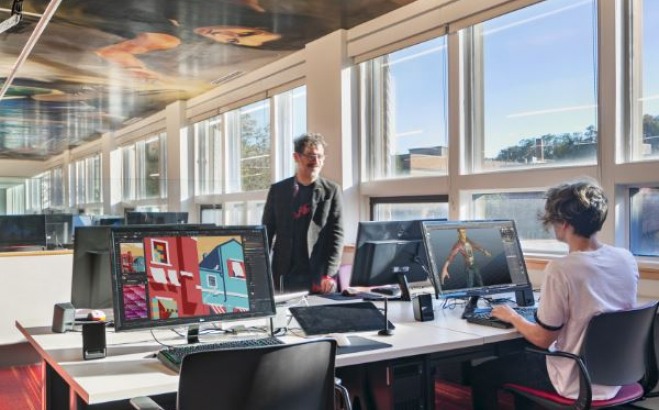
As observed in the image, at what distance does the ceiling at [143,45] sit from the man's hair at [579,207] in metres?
3.13

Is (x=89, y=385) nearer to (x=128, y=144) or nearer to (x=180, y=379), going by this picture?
(x=180, y=379)

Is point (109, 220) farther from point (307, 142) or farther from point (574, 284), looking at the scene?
point (574, 284)

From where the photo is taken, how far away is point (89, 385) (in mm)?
1687

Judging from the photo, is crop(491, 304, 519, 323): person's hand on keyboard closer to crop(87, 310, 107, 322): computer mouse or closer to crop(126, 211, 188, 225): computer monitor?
crop(87, 310, 107, 322): computer mouse

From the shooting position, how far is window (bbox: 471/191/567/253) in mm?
4023

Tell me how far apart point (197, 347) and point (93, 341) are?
1.15ft

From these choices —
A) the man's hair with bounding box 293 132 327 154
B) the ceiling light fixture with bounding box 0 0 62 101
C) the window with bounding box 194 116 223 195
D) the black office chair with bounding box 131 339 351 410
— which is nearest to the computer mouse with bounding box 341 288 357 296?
the man's hair with bounding box 293 132 327 154

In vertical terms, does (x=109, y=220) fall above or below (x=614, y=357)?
above

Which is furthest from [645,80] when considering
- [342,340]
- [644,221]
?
[342,340]

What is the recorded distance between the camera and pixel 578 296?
2.09 m

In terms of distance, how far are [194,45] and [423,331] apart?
4803 millimetres

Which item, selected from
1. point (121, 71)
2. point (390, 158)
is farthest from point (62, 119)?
point (390, 158)

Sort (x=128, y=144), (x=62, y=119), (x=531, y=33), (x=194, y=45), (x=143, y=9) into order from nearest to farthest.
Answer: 1. (x=531, y=33)
2. (x=143, y=9)
3. (x=194, y=45)
4. (x=62, y=119)
5. (x=128, y=144)

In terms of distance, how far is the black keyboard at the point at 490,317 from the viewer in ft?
8.02
